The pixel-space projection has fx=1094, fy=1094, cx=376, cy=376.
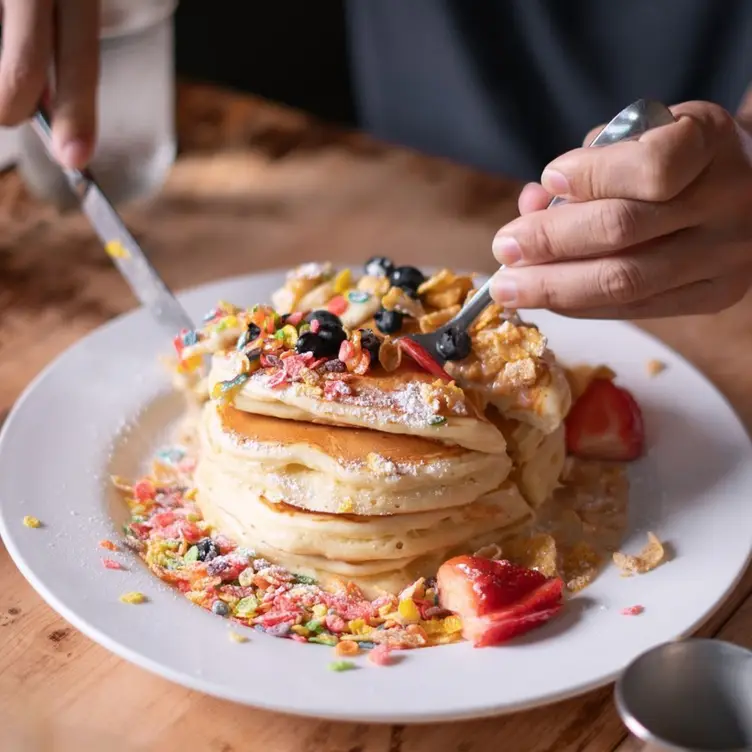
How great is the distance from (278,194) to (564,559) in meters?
1.63

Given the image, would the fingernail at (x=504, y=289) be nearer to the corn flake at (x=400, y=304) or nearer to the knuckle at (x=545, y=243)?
the knuckle at (x=545, y=243)

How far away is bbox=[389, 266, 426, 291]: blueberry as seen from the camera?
6.68 ft

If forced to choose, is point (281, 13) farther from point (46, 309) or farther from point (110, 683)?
point (110, 683)

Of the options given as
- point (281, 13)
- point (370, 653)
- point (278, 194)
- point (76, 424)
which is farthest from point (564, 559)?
point (281, 13)

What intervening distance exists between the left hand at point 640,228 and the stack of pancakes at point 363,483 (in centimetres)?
25

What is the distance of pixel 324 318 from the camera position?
6.05 ft

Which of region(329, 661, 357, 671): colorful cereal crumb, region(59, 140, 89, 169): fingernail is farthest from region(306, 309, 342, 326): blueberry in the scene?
region(59, 140, 89, 169): fingernail

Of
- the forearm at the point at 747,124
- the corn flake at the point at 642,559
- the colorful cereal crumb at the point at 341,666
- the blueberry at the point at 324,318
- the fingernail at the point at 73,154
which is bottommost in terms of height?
the corn flake at the point at 642,559

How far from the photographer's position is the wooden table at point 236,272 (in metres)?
1.51

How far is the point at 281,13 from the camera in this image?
409cm

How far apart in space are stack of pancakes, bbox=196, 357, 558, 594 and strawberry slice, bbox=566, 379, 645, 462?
0.27 m

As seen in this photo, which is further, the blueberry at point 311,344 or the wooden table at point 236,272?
the blueberry at point 311,344

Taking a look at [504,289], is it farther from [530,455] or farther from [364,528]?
[364,528]

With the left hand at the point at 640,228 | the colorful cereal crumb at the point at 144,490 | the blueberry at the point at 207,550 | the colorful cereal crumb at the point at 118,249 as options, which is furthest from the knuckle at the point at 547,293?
the colorful cereal crumb at the point at 118,249
